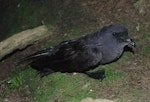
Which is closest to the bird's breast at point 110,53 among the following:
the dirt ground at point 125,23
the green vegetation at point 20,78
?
the dirt ground at point 125,23

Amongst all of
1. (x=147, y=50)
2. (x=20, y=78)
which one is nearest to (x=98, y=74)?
(x=147, y=50)

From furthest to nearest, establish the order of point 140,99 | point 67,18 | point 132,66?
point 67,18
point 132,66
point 140,99

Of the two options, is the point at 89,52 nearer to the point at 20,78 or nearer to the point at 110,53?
the point at 110,53

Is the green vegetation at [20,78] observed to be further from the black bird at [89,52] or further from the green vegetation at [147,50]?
the green vegetation at [147,50]

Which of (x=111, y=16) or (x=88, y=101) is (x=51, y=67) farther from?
(x=111, y=16)

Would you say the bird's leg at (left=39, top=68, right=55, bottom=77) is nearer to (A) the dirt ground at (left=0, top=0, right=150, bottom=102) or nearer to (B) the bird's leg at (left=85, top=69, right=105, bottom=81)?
(A) the dirt ground at (left=0, top=0, right=150, bottom=102)

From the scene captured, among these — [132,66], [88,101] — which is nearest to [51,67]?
[88,101]
